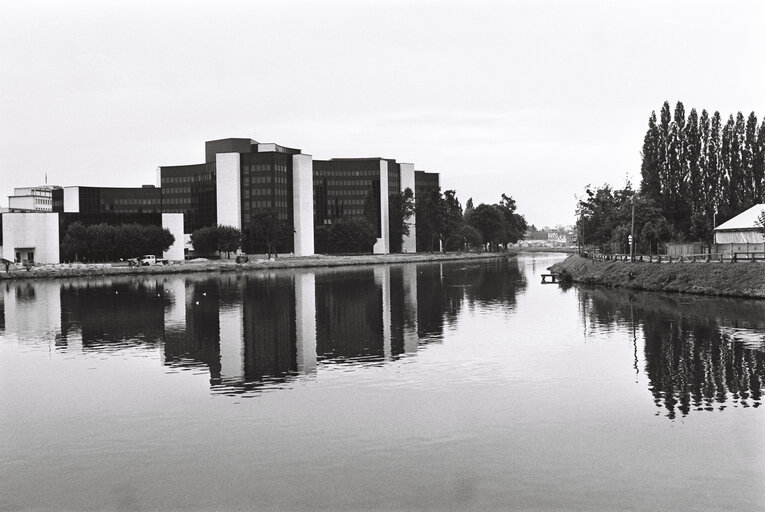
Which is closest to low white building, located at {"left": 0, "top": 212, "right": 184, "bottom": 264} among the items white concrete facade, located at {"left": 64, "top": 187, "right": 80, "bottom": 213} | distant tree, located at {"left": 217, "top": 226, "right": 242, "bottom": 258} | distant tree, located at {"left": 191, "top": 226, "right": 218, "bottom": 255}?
distant tree, located at {"left": 191, "top": 226, "right": 218, "bottom": 255}

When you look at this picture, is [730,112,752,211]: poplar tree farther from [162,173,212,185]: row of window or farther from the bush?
[162,173,212,185]: row of window

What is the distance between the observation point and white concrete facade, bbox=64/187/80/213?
6944 inches

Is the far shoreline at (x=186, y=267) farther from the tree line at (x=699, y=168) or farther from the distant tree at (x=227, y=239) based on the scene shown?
the tree line at (x=699, y=168)

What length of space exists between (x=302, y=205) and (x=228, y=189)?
19.0m

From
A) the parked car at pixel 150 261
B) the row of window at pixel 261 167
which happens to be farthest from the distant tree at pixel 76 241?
the row of window at pixel 261 167

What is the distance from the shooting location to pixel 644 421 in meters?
22.3

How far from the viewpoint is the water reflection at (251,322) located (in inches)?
1363

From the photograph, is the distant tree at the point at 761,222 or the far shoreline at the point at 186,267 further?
the far shoreline at the point at 186,267

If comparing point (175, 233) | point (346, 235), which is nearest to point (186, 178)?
point (175, 233)

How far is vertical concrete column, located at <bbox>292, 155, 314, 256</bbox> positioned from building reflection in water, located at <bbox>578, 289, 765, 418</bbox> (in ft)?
420

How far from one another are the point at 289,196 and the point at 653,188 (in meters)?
108

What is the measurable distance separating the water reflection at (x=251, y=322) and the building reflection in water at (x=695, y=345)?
447 inches

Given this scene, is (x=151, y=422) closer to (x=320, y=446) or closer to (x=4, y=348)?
(x=320, y=446)

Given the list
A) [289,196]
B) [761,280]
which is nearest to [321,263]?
[289,196]
